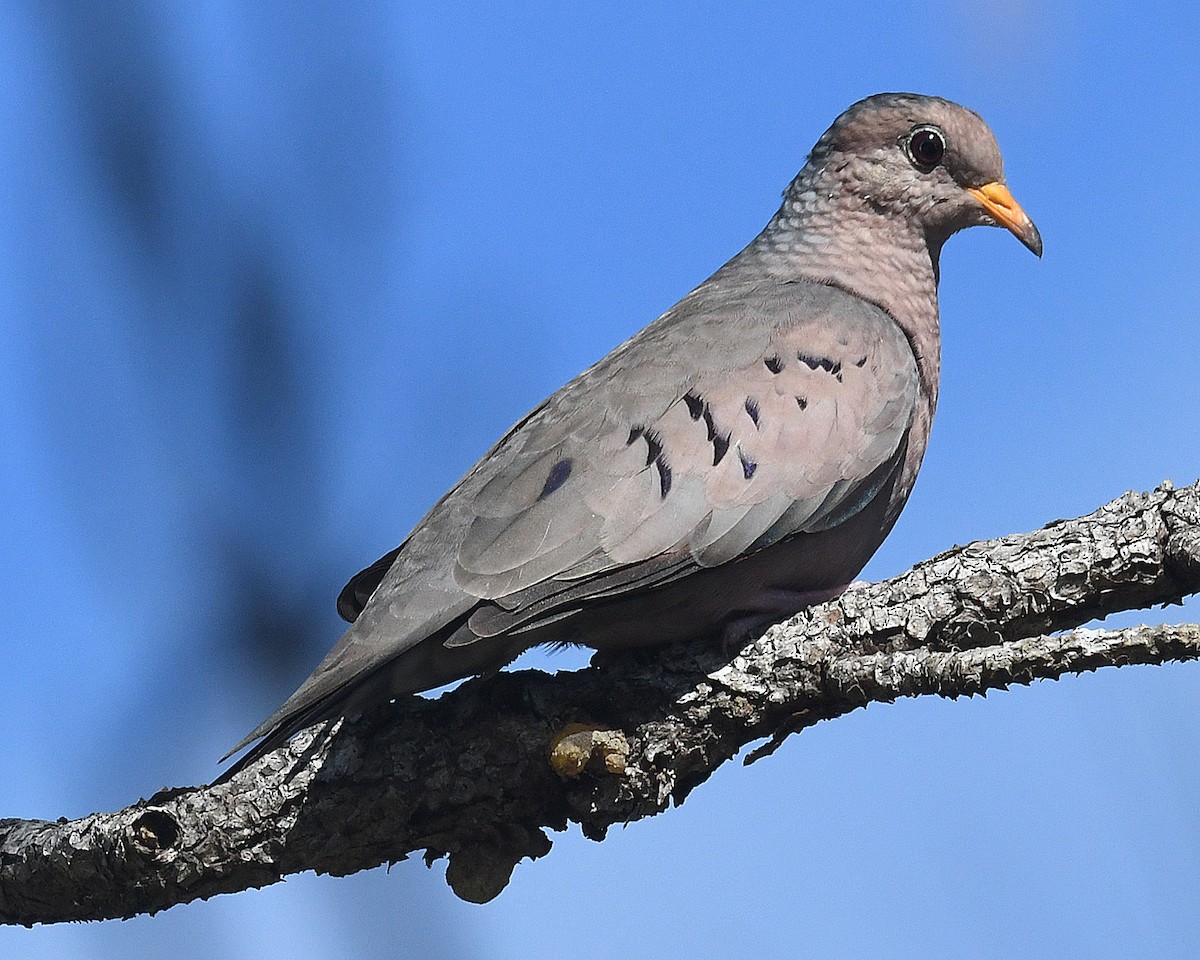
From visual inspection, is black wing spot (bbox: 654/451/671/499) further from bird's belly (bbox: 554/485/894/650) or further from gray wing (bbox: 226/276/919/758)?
bird's belly (bbox: 554/485/894/650)

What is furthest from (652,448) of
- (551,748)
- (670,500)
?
(551,748)

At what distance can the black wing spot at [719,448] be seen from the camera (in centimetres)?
400

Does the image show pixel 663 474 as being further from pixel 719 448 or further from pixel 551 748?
pixel 551 748

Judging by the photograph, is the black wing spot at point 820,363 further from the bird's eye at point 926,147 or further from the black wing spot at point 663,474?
the bird's eye at point 926,147

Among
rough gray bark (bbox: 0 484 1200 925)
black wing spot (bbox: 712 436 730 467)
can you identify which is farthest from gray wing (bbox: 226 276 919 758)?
rough gray bark (bbox: 0 484 1200 925)

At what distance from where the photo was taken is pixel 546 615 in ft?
12.2

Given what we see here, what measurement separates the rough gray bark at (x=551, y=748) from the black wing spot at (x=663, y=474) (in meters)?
0.46

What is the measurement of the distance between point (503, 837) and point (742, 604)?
0.91 metres

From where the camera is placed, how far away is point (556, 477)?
3.97 m

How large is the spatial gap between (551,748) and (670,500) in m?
0.73

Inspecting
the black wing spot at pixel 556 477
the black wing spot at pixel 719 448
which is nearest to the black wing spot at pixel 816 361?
the black wing spot at pixel 719 448

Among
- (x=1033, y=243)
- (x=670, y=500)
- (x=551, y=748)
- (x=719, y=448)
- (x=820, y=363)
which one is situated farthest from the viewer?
(x=1033, y=243)

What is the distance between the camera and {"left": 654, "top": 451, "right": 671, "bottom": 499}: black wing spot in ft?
12.8

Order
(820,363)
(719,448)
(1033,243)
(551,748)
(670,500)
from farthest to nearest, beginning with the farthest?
(1033,243), (820,363), (719,448), (670,500), (551,748)
